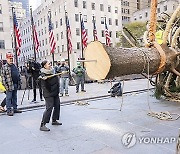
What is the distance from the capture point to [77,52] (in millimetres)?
44281

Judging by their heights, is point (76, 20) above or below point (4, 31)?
above

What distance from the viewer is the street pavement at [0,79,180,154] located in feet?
13.9

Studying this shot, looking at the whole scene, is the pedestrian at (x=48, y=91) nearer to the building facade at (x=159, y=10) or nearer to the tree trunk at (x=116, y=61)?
the tree trunk at (x=116, y=61)

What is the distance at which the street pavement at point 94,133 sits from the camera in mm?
4227

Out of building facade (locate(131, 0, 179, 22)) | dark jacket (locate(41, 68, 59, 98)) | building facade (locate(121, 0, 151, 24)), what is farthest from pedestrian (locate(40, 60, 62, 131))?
building facade (locate(121, 0, 151, 24))

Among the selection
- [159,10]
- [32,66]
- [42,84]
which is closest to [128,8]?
[159,10]

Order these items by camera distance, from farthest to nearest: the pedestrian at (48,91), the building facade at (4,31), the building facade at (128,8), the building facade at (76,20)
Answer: the building facade at (128,8) < the building facade at (76,20) < the building facade at (4,31) < the pedestrian at (48,91)

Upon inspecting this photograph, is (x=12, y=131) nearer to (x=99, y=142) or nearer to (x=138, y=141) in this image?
(x=99, y=142)

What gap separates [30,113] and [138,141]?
4.14 m

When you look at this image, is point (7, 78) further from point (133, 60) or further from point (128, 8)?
point (128, 8)

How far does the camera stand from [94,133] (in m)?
5.08

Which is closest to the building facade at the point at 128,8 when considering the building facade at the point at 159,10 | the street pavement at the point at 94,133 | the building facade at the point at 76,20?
the building facade at the point at 159,10

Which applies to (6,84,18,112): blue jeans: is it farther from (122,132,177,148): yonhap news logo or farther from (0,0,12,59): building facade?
(0,0,12,59): building facade

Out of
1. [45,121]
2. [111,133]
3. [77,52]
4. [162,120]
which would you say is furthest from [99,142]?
[77,52]
